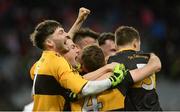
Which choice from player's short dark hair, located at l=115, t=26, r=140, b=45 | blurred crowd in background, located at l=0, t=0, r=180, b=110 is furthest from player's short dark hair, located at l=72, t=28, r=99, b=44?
blurred crowd in background, located at l=0, t=0, r=180, b=110

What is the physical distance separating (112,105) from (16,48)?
7531 millimetres

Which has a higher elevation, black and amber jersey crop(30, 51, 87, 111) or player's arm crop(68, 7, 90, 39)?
player's arm crop(68, 7, 90, 39)

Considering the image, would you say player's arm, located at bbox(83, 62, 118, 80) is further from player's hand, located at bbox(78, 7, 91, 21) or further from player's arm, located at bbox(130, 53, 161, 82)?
player's hand, located at bbox(78, 7, 91, 21)

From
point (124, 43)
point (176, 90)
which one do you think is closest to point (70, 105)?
point (124, 43)

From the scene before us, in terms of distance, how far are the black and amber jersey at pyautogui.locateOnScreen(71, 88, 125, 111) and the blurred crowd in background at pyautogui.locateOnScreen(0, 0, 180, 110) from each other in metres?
5.59

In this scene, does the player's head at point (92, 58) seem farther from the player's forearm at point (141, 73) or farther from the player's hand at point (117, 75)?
the player's forearm at point (141, 73)

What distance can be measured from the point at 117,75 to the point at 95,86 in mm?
226

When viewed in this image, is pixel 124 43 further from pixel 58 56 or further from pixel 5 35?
pixel 5 35

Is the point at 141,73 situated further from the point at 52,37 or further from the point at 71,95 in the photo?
the point at 52,37

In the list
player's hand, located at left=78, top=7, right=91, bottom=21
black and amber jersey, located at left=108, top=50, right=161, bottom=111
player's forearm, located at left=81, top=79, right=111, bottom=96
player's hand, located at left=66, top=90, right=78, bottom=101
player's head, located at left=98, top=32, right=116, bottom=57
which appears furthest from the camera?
player's head, located at left=98, top=32, right=116, bottom=57

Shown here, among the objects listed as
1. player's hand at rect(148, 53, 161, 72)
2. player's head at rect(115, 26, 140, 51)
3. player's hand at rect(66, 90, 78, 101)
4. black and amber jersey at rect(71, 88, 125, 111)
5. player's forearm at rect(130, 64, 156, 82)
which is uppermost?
player's head at rect(115, 26, 140, 51)

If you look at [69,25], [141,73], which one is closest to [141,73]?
[141,73]

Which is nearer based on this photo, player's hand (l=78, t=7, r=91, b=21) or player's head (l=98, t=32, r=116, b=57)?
player's hand (l=78, t=7, r=91, b=21)

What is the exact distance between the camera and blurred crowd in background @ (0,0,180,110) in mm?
11650
